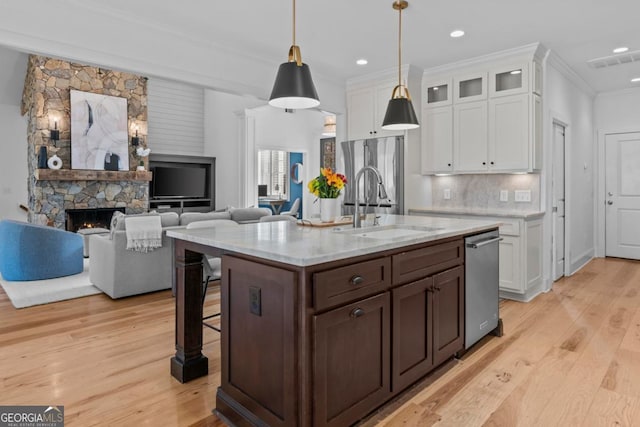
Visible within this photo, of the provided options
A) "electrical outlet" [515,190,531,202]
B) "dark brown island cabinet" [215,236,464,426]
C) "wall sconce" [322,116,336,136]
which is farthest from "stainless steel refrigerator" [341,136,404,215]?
"wall sconce" [322,116,336,136]

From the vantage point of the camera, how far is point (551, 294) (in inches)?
174

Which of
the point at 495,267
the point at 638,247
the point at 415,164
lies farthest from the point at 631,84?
the point at 495,267

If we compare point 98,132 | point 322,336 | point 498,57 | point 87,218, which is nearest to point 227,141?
point 98,132

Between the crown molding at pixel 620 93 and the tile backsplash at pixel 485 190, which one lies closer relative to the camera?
the tile backsplash at pixel 485 190

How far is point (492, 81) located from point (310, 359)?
4036 millimetres

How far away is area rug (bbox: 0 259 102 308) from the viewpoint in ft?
13.3

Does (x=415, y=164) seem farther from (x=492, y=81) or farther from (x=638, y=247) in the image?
(x=638, y=247)

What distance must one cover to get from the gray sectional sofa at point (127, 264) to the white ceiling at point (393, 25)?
82.9 inches

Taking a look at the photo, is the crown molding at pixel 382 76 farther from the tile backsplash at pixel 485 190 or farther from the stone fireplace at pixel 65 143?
the stone fireplace at pixel 65 143

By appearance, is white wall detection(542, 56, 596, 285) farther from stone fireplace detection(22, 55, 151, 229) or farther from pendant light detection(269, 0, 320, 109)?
stone fireplace detection(22, 55, 151, 229)

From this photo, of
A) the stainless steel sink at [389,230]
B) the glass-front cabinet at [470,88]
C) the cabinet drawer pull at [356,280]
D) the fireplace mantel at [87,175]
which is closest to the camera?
the cabinet drawer pull at [356,280]

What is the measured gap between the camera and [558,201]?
500cm

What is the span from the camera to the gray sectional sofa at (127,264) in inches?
162

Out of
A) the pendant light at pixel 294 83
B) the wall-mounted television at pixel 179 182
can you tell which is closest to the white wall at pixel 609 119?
the pendant light at pixel 294 83
